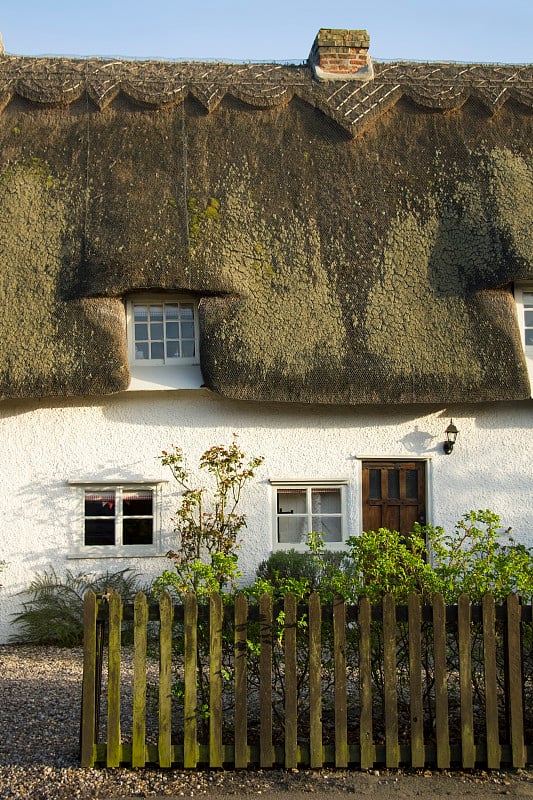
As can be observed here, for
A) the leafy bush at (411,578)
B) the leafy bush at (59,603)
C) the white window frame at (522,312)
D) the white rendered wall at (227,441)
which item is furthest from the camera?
the white window frame at (522,312)

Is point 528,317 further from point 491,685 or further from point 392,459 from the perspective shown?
point 491,685

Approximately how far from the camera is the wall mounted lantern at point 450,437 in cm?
1091

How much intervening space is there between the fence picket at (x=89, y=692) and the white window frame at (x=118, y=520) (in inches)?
206

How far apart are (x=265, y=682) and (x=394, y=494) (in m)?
6.00

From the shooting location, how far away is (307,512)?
11.0 metres

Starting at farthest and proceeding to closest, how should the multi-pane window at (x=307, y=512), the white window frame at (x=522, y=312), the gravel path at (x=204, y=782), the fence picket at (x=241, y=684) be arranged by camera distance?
1. the white window frame at (x=522, y=312)
2. the multi-pane window at (x=307, y=512)
3. the fence picket at (x=241, y=684)
4. the gravel path at (x=204, y=782)

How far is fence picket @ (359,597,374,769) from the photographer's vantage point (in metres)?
5.35

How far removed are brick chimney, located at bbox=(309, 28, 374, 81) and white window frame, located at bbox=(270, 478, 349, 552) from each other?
6.04 metres

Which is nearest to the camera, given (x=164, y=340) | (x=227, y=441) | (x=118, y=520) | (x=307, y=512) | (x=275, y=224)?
(x=118, y=520)

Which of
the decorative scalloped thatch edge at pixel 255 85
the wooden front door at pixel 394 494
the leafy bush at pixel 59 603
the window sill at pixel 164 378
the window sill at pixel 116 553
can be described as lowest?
the leafy bush at pixel 59 603

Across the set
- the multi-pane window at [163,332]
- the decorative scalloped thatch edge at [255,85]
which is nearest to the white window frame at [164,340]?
the multi-pane window at [163,332]

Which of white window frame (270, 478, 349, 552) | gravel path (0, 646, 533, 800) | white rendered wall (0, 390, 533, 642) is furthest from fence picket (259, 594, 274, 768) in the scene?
white window frame (270, 478, 349, 552)

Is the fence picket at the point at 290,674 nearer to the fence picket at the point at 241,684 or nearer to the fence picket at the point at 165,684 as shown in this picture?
the fence picket at the point at 241,684

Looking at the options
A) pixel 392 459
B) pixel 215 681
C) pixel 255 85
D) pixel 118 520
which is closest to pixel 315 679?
pixel 215 681
